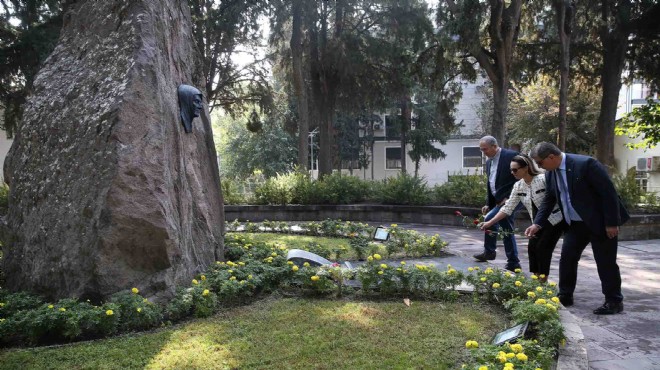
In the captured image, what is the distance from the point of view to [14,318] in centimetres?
415

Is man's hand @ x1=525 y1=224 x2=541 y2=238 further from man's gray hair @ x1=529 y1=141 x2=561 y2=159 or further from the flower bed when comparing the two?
man's gray hair @ x1=529 y1=141 x2=561 y2=159

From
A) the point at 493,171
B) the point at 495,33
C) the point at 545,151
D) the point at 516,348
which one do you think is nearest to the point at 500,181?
the point at 493,171

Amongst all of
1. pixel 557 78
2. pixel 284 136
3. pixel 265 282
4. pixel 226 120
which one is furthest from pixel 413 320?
pixel 226 120

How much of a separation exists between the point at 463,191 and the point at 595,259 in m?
9.71

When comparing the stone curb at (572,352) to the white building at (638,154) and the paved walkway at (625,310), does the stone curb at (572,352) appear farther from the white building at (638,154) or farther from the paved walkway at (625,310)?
the white building at (638,154)

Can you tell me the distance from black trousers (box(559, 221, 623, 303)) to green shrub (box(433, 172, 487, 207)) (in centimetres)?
852

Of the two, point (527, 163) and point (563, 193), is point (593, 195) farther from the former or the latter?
point (527, 163)

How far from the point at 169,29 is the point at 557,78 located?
18.1 meters

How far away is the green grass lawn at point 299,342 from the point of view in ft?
11.9

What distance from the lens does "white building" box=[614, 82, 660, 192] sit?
70.1 ft

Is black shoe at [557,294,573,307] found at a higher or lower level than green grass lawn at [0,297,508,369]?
lower

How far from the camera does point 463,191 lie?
14.9 meters

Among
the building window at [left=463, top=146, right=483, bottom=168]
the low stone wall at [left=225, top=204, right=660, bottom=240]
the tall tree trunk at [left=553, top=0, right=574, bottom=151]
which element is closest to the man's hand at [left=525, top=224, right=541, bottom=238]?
the low stone wall at [left=225, top=204, right=660, bottom=240]

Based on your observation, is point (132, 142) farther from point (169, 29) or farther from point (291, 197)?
point (291, 197)
